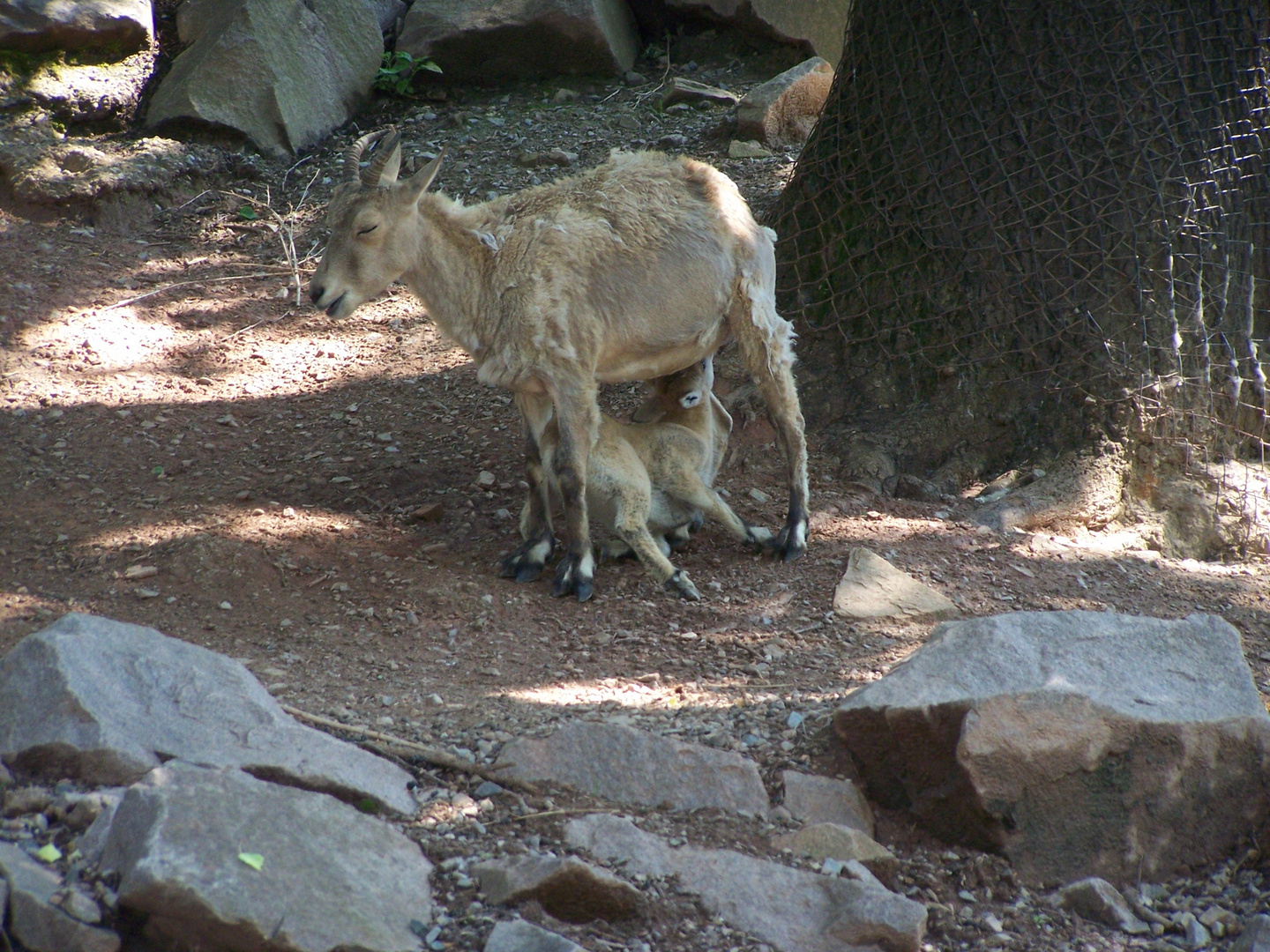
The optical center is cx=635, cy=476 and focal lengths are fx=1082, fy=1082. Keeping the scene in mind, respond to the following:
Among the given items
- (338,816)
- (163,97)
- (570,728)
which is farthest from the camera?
(163,97)

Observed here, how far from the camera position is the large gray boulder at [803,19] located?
31.2 ft

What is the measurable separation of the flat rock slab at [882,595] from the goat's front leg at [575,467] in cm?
118

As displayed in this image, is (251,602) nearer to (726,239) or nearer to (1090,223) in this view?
(726,239)

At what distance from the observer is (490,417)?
647cm

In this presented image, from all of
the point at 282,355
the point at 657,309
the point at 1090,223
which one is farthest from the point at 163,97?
the point at 1090,223

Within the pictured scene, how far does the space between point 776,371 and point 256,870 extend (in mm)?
3796

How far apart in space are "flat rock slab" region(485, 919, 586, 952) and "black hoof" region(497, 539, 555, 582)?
2.58 m

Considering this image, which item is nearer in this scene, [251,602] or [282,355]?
[251,602]

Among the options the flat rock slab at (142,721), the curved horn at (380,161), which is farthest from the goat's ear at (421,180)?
the flat rock slab at (142,721)

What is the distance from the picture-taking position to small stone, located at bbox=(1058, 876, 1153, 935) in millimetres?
3037

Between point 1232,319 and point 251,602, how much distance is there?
16.8ft

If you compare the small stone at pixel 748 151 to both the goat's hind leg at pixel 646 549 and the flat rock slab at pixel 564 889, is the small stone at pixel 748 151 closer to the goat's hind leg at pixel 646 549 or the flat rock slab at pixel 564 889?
the goat's hind leg at pixel 646 549

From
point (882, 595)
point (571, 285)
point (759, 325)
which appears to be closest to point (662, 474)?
point (759, 325)

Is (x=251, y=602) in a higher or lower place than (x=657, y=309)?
lower
